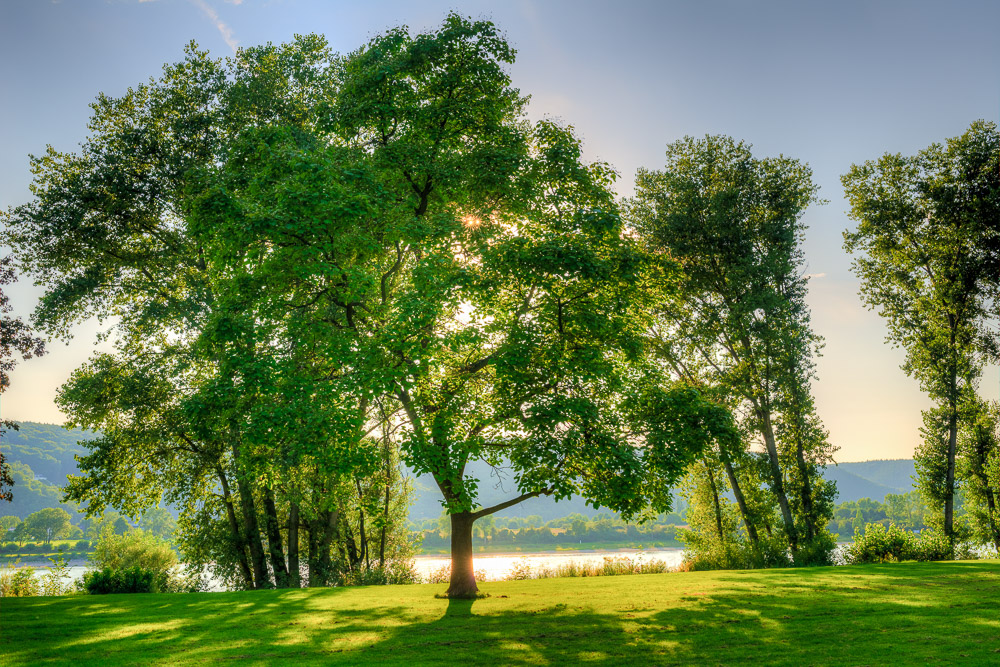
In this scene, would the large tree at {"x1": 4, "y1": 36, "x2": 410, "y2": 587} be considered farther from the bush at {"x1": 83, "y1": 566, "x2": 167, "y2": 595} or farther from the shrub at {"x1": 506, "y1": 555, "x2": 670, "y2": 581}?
the shrub at {"x1": 506, "y1": 555, "x2": 670, "y2": 581}

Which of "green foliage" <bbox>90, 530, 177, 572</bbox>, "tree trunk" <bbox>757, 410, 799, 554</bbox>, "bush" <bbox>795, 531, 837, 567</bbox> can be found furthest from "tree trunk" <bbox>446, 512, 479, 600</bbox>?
"green foliage" <bbox>90, 530, 177, 572</bbox>

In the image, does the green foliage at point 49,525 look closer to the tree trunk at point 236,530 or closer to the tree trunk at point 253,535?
the tree trunk at point 236,530

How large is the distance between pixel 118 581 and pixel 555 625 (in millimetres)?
19532

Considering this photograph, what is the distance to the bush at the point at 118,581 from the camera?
21.6 metres

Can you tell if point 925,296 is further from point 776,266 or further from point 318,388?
point 318,388

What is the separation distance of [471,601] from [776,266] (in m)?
22.2

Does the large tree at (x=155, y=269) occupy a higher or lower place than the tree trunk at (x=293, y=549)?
higher

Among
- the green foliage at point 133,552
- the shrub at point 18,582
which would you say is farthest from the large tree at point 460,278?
the green foliage at point 133,552

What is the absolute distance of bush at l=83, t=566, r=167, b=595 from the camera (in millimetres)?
21562

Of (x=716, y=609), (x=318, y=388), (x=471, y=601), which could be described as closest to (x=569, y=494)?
(x=716, y=609)

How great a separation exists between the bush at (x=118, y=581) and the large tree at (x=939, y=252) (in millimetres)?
37388

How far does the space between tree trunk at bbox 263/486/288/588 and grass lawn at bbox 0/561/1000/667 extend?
861cm

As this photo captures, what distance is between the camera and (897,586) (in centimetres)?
1608

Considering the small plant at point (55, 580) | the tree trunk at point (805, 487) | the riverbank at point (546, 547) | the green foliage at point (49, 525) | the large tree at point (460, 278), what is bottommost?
the riverbank at point (546, 547)
